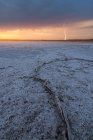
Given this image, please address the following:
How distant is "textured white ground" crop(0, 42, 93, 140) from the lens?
134 cm

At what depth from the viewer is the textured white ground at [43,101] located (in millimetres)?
1336

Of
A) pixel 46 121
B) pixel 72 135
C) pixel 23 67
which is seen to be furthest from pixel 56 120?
pixel 23 67

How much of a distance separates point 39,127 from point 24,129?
10 centimetres

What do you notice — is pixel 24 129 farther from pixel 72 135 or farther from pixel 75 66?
pixel 75 66

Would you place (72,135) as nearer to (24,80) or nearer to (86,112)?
(86,112)

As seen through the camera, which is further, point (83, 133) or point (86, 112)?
point (86, 112)

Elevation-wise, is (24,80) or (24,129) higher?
(24,80)

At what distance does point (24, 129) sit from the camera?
1.35 m

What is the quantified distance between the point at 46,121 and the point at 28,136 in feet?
0.58

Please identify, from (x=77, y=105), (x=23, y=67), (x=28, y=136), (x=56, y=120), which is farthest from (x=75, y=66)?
(x=28, y=136)

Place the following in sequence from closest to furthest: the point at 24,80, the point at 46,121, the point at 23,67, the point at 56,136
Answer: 1. the point at 56,136
2. the point at 46,121
3. the point at 24,80
4. the point at 23,67

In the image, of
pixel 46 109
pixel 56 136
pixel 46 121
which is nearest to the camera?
pixel 56 136

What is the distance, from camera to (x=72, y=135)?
1292 millimetres

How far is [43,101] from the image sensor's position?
64.2 inches
